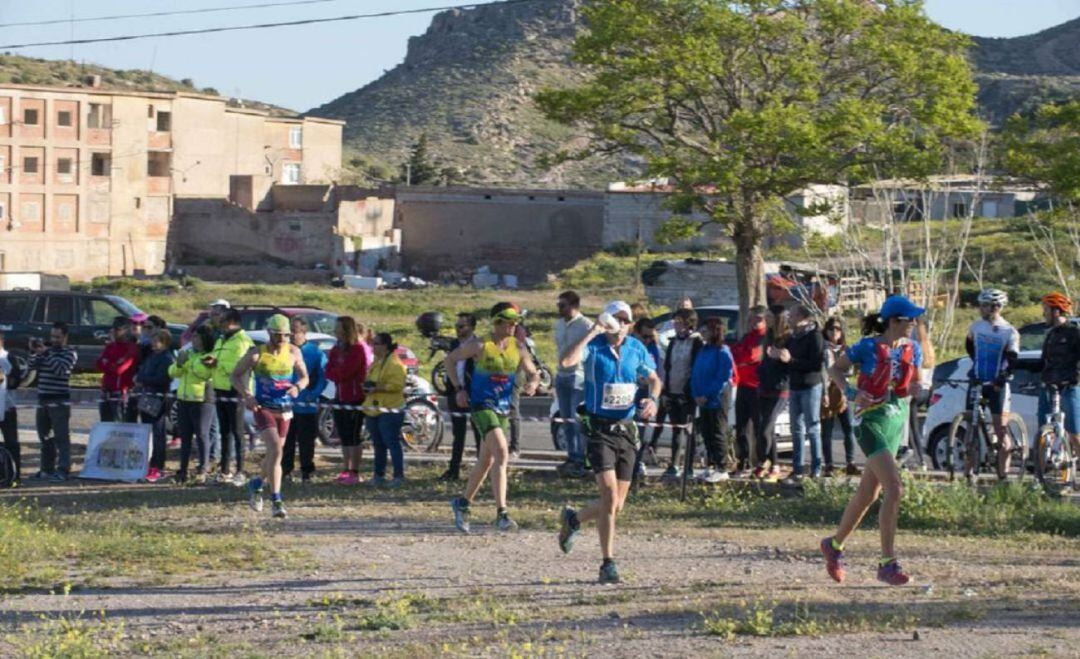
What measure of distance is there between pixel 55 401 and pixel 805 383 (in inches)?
327

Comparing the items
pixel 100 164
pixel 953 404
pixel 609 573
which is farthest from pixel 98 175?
pixel 609 573

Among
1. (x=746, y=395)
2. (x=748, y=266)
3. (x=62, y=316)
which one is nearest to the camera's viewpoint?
(x=746, y=395)

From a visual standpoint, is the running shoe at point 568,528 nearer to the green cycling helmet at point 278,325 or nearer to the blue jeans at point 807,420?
the green cycling helmet at point 278,325

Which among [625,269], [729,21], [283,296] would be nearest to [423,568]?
[729,21]

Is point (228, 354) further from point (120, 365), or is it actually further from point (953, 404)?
point (953, 404)

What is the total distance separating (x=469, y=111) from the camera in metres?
126

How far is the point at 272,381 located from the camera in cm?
1519

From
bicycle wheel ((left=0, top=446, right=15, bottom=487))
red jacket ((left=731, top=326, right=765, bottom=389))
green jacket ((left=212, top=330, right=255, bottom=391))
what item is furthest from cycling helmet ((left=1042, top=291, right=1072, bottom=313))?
bicycle wheel ((left=0, top=446, right=15, bottom=487))

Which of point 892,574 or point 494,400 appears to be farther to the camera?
point 494,400

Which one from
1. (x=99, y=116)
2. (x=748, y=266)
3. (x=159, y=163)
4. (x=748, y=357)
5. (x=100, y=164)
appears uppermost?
(x=99, y=116)

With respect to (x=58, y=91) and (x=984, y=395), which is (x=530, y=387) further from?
(x=58, y=91)

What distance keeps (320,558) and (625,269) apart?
55.9m

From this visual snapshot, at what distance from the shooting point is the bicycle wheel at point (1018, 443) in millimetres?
16328

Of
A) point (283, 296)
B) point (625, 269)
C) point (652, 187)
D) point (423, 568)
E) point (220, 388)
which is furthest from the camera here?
point (625, 269)
